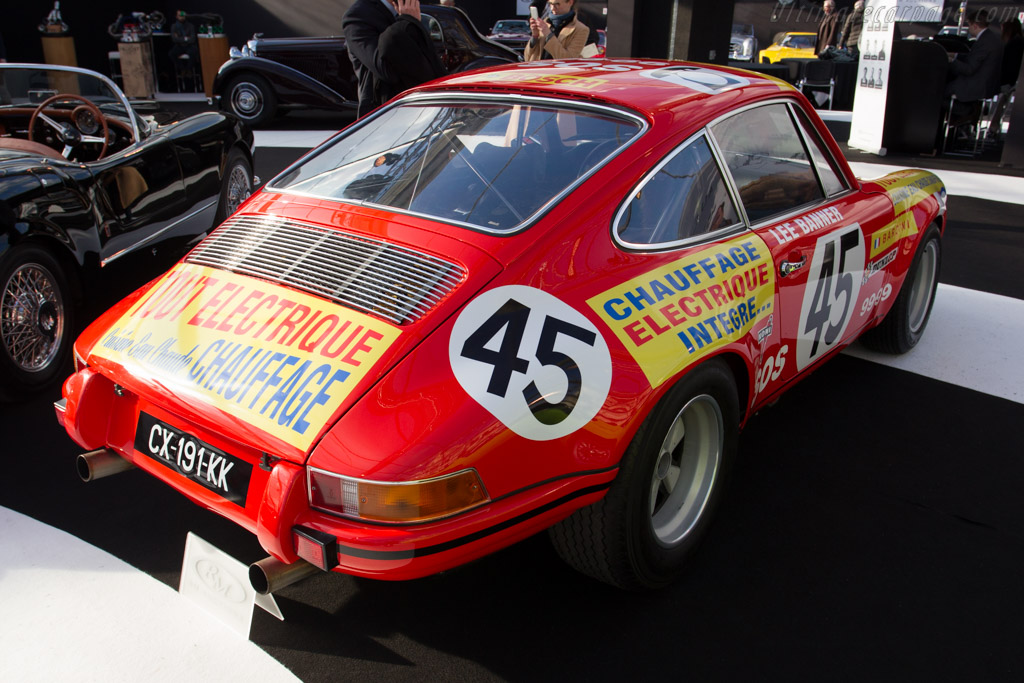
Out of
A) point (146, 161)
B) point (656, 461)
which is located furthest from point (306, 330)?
point (146, 161)

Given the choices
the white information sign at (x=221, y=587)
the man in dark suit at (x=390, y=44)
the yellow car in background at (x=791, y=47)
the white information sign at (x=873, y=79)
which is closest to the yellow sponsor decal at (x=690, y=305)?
the white information sign at (x=221, y=587)

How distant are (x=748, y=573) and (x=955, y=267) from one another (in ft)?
14.0

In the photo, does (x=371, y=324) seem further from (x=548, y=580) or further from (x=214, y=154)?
(x=214, y=154)

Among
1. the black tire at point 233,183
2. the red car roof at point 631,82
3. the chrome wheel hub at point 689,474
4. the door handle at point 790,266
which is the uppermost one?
the red car roof at point 631,82

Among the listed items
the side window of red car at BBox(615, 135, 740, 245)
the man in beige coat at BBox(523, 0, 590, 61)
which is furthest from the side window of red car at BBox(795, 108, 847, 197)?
the man in beige coat at BBox(523, 0, 590, 61)

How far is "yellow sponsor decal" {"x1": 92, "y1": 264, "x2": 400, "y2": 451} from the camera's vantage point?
1.91 meters

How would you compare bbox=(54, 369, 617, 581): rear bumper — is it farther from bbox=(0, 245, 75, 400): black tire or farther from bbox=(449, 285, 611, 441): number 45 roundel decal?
bbox=(0, 245, 75, 400): black tire

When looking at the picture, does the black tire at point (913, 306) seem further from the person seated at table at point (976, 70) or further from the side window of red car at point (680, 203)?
the person seated at table at point (976, 70)

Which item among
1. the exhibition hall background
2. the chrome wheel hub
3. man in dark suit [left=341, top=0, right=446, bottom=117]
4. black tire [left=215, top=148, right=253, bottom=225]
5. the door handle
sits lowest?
the chrome wheel hub

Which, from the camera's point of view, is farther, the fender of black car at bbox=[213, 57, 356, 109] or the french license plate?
the fender of black car at bbox=[213, 57, 356, 109]

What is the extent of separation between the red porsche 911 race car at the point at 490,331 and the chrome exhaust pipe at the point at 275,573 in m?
0.01

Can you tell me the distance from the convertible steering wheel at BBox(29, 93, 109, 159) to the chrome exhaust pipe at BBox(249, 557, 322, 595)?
3532mm

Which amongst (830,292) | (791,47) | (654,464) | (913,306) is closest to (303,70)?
(913,306)

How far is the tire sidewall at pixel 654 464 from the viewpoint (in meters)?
2.12
